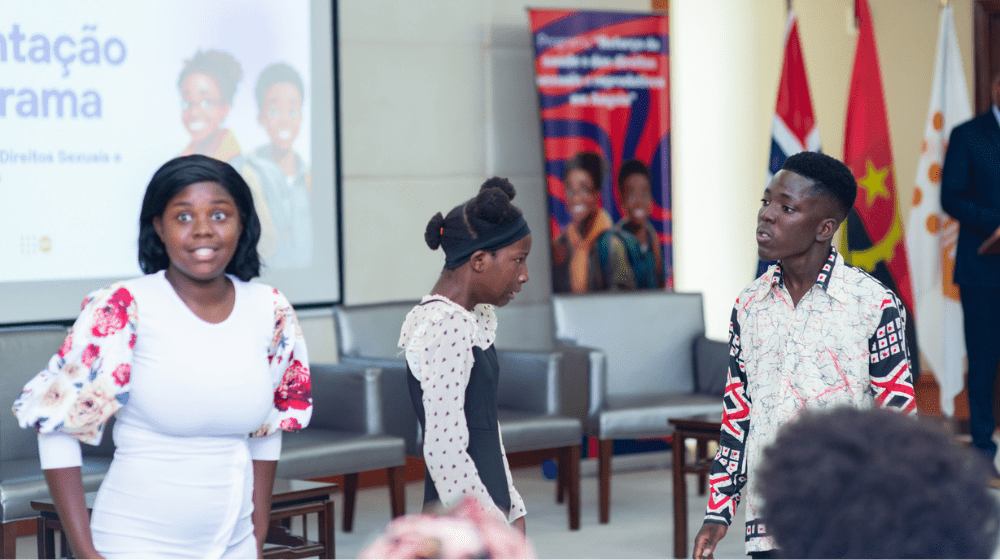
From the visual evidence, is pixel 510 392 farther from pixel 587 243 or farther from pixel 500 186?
pixel 500 186

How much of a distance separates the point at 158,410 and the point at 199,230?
278mm

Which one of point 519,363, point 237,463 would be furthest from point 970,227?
point 237,463

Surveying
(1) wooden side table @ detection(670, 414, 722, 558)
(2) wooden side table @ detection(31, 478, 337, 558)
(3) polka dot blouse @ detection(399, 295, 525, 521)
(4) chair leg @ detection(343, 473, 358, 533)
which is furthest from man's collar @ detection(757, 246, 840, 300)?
(4) chair leg @ detection(343, 473, 358, 533)

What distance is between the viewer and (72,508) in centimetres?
166

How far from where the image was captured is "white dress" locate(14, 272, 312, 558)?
1.65 metres

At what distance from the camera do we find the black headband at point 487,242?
2.05 m

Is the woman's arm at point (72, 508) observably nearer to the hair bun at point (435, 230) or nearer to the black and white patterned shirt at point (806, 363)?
the hair bun at point (435, 230)

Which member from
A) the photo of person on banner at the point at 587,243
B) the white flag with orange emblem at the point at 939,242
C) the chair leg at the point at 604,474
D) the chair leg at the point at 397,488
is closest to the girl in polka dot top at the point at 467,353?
the chair leg at the point at 397,488

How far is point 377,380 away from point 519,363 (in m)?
0.78

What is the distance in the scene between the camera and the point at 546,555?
429cm

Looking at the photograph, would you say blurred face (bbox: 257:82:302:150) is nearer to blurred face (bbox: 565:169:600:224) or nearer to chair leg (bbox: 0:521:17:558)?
blurred face (bbox: 565:169:600:224)

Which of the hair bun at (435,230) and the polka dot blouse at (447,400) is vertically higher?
the hair bun at (435,230)

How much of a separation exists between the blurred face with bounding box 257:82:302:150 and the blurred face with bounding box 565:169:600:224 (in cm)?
142

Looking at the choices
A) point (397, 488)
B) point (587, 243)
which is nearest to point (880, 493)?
point (397, 488)
